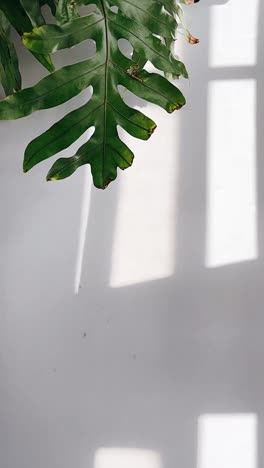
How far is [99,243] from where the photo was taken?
4.90 feet

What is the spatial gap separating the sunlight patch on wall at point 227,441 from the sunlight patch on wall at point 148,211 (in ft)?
1.11

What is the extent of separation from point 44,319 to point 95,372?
0.17 m

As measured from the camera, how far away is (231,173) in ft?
4.83

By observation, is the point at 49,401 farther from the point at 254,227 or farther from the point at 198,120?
the point at 198,120

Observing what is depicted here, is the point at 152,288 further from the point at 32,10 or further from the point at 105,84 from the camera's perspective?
the point at 32,10

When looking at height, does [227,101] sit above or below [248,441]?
above

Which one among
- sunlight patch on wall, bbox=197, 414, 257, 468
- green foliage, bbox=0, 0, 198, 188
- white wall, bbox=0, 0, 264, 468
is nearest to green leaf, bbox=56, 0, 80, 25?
green foliage, bbox=0, 0, 198, 188

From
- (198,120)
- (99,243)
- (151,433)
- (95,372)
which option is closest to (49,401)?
(95,372)

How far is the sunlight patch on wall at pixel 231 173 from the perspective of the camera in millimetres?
1438

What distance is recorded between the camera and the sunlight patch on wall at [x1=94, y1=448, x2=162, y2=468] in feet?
4.58

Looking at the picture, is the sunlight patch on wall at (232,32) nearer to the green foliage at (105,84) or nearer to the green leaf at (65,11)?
the green foliage at (105,84)

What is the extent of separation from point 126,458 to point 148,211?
552 mm

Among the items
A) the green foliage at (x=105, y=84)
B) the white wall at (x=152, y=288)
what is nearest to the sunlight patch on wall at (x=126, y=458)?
the white wall at (x=152, y=288)

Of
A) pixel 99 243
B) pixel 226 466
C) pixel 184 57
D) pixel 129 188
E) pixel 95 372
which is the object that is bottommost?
pixel 226 466
